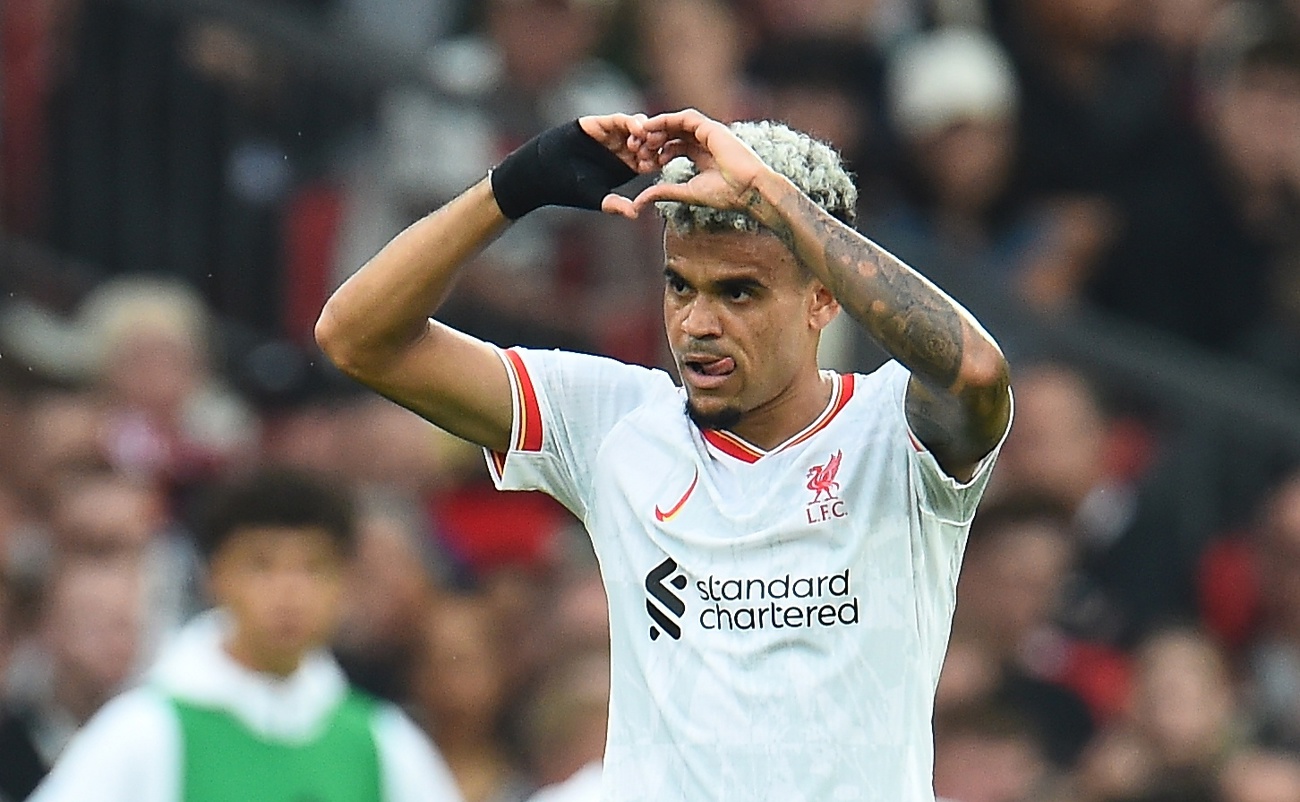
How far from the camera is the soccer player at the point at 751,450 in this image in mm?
4410

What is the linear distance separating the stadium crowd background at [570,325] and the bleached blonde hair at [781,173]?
368 cm

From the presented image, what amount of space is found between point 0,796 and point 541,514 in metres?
2.27

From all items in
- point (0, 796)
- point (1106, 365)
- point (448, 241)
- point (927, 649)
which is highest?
point (448, 241)

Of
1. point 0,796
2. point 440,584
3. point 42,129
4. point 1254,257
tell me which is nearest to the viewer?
point 0,796

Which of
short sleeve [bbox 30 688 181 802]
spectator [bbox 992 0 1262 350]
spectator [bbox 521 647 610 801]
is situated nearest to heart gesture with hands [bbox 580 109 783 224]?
short sleeve [bbox 30 688 181 802]

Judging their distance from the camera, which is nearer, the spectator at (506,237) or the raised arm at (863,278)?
the raised arm at (863,278)

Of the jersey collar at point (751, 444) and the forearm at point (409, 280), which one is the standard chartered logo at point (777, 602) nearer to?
the jersey collar at point (751, 444)

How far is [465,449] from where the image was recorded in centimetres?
952

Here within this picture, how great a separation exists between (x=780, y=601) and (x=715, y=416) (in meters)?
0.34

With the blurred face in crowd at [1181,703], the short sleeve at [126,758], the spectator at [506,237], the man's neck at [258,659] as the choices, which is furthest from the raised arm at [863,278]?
the spectator at [506,237]

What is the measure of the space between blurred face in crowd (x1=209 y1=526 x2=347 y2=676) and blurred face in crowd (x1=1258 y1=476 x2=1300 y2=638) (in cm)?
367

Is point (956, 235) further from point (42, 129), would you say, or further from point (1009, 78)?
point (42, 129)

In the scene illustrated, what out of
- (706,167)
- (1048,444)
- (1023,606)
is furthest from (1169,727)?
(706,167)

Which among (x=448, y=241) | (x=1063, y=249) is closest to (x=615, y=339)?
(x=1063, y=249)
